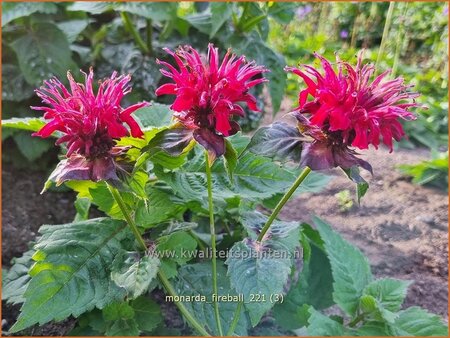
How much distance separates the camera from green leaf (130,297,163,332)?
48.6 inches

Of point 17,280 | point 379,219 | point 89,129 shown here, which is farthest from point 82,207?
point 379,219

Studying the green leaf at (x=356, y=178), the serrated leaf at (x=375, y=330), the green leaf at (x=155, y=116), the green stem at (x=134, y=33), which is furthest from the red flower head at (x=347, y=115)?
the green stem at (x=134, y=33)

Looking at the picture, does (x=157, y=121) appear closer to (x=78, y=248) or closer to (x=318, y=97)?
(x=78, y=248)

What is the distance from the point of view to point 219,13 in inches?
68.6

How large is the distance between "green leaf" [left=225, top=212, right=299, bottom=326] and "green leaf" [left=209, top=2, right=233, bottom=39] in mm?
847

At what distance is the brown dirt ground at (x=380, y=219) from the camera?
167cm

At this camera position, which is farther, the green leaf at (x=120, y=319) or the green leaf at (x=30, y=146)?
the green leaf at (x=30, y=146)

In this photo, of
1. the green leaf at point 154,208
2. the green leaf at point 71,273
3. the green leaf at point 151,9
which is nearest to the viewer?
the green leaf at point 71,273

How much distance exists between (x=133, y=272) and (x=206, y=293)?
25 centimetres

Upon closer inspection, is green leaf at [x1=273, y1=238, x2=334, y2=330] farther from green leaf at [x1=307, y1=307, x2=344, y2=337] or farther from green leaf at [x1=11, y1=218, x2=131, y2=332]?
green leaf at [x1=11, y1=218, x2=131, y2=332]

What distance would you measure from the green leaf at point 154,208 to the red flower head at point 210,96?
0.79 ft

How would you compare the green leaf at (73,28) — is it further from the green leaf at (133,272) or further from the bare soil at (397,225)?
the green leaf at (133,272)

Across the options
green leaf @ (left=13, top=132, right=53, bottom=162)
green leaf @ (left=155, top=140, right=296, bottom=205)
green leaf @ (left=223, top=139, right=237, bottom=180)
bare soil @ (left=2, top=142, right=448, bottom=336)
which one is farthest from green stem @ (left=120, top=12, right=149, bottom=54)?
green leaf @ (left=223, top=139, right=237, bottom=180)

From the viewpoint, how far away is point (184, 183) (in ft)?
3.65
